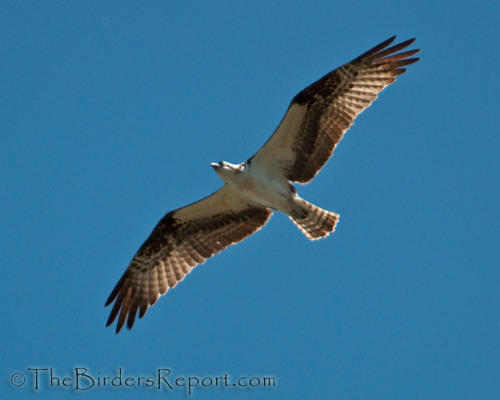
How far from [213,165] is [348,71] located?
2.45 m

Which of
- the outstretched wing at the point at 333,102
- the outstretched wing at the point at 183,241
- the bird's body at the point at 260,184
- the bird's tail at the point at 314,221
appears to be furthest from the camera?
the outstretched wing at the point at 183,241

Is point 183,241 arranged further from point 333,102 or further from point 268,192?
point 333,102

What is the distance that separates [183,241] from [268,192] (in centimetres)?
195

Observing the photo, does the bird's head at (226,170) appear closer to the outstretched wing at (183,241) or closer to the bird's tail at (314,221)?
the outstretched wing at (183,241)

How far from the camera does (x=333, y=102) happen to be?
36.0 ft

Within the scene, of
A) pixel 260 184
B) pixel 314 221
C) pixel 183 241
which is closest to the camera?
pixel 260 184

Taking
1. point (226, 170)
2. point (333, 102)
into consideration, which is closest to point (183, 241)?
point (226, 170)

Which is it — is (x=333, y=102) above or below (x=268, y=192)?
above

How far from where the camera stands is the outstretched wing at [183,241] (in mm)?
11906

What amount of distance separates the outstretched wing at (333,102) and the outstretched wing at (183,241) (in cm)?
132

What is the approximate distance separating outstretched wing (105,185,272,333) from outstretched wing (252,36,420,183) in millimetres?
1322

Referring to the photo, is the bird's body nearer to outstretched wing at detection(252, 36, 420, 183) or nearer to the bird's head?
the bird's head

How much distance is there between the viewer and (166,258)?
482 inches

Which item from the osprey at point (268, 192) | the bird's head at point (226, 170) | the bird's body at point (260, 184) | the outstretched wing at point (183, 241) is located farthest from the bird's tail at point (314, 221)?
the bird's head at point (226, 170)
